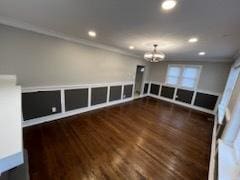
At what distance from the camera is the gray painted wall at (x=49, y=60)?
2.20m

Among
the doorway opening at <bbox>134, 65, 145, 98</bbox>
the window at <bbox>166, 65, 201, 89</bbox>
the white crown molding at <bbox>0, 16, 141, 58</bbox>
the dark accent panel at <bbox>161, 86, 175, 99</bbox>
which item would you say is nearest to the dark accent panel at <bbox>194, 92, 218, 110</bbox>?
the window at <bbox>166, 65, 201, 89</bbox>

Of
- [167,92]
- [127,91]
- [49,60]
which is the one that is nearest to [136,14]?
[49,60]

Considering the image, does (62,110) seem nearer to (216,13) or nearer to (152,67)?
(216,13)

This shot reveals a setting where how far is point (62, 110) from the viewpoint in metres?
3.20

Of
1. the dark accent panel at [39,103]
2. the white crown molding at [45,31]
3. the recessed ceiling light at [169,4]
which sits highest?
the recessed ceiling light at [169,4]

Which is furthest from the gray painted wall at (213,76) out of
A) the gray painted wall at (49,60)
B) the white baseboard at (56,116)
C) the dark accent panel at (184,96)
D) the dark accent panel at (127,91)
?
the white baseboard at (56,116)

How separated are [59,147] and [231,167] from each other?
265 centimetres

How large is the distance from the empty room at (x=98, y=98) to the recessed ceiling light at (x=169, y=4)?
2cm

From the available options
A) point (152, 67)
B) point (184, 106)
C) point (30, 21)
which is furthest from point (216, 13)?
point (152, 67)

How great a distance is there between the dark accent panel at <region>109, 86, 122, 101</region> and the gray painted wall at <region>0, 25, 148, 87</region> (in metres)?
0.57

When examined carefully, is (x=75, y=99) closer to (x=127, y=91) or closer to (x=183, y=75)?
(x=127, y=91)

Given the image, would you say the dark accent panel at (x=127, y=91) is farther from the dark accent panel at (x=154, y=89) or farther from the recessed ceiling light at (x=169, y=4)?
the recessed ceiling light at (x=169, y=4)

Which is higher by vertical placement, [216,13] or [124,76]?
[216,13]

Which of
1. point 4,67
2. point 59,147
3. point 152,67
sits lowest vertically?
point 59,147
